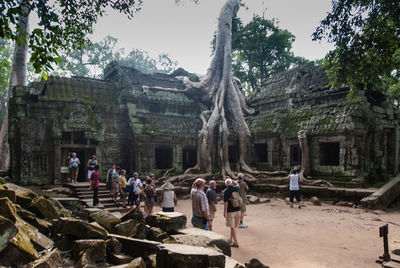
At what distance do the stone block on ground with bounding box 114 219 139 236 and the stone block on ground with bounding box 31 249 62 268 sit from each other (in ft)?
3.94

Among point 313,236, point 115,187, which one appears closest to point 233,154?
point 115,187

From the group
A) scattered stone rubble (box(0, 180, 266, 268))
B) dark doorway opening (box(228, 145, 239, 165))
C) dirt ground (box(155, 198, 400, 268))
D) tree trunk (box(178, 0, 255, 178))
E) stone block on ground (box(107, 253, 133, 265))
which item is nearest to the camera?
scattered stone rubble (box(0, 180, 266, 268))

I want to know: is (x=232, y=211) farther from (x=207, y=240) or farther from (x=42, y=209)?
(x=42, y=209)

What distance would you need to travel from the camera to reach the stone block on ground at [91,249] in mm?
4004

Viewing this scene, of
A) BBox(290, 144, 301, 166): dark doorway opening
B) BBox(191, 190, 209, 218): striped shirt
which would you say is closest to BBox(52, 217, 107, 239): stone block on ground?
BBox(191, 190, 209, 218): striped shirt

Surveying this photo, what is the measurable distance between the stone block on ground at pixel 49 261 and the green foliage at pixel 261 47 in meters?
24.4

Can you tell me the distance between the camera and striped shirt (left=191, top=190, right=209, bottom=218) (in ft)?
19.0

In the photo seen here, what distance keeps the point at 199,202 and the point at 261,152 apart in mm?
12408

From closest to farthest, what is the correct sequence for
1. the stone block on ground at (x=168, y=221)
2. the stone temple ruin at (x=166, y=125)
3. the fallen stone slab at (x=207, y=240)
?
the fallen stone slab at (x=207, y=240), the stone block on ground at (x=168, y=221), the stone temple ruin at (x=166, y=125)

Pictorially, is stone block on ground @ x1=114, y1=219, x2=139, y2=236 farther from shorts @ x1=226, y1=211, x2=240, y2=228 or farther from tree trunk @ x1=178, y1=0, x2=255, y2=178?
tree trunk @ x1=178, y1=0, x2=255, y2=178

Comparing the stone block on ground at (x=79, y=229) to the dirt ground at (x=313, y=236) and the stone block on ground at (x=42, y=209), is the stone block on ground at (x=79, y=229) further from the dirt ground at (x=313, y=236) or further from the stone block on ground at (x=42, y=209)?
the dirt ground at (x=313, y=236)

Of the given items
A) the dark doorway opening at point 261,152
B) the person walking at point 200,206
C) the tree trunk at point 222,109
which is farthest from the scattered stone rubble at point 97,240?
the dark doorway opening at point 261,152

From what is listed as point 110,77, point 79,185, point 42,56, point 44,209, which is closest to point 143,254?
point 44,209

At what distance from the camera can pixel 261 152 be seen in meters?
17.7
